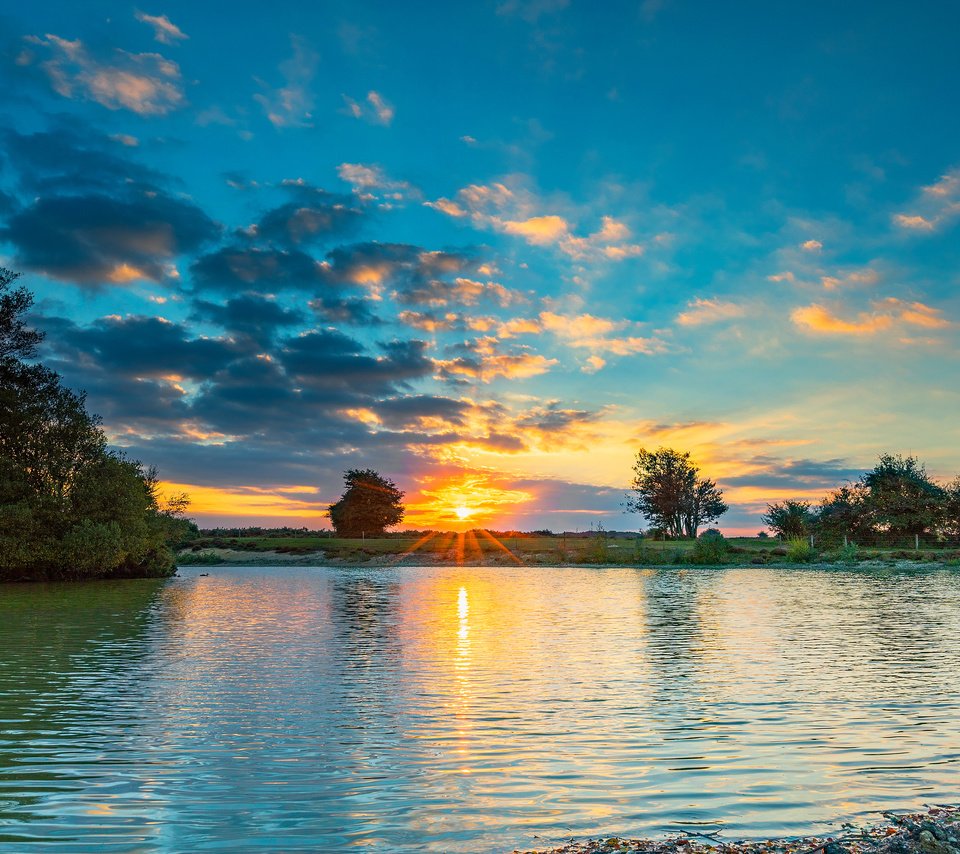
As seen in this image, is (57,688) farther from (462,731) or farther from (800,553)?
(800,553)

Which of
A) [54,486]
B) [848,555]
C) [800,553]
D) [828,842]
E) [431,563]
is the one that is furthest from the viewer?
[431,563]

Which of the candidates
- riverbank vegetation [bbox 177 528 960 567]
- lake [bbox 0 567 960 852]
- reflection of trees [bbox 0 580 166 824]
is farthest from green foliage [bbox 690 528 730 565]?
reflection of trees [bbox 0 580 166 824]

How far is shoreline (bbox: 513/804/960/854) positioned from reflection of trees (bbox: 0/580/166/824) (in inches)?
251

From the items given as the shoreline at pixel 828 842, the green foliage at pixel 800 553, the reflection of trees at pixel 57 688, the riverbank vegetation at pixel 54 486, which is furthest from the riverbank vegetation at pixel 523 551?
the shoreline at pixel 828 842

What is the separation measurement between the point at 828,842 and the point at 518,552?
322ft

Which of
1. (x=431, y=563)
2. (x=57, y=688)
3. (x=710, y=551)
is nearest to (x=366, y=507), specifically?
(x=431, y=563)

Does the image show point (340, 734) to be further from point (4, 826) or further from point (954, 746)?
point (954, 746)

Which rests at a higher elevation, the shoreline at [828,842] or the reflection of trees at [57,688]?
the shoreline at [828,842]

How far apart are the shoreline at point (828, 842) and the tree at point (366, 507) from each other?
141916 millimetres

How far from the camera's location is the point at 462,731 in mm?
12898

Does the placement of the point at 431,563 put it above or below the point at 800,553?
below

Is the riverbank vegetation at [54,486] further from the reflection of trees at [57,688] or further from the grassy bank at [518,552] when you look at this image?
the grassy bank at [518,552]

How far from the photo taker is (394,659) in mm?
21578

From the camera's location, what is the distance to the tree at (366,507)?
149m
